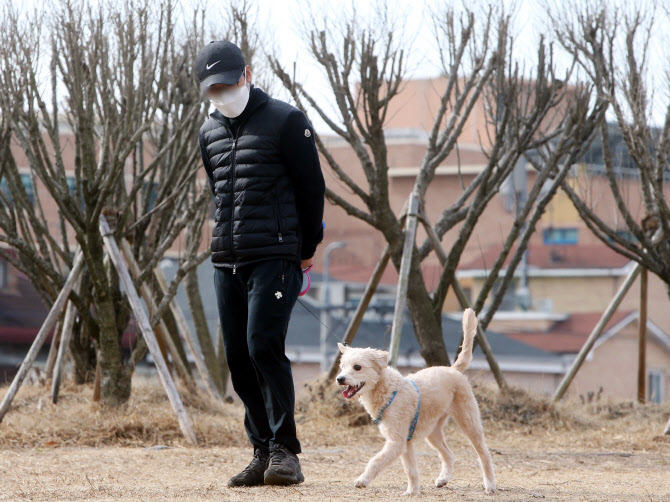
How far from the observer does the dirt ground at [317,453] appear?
189 inches

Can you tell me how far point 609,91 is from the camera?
9.52 meters

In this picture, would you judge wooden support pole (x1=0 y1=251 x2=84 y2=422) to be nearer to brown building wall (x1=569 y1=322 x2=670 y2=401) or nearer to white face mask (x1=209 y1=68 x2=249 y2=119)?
white face mask (x1=209 y1=68 x2=249 y2=119)

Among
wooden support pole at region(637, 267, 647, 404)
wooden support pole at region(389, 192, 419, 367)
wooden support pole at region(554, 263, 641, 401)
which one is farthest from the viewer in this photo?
wooden support pole at region(637, 267, 647, 404)

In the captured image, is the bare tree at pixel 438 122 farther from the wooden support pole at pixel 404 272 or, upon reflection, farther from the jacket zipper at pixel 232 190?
the jacket zipper at pixel 232 190

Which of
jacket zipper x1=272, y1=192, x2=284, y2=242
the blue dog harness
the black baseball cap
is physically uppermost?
the black baseball cap

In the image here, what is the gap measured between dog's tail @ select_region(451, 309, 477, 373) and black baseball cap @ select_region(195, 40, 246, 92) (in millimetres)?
1818

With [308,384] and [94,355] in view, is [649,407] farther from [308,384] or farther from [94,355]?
[94,355]

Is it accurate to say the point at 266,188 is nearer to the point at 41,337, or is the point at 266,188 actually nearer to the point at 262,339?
the point at 262,339

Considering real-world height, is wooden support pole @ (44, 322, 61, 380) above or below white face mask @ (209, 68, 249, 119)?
below

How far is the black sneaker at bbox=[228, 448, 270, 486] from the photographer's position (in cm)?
482

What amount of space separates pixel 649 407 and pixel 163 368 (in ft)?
19.5

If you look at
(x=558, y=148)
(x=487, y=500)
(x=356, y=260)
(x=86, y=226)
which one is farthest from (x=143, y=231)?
(x=356, y=260)

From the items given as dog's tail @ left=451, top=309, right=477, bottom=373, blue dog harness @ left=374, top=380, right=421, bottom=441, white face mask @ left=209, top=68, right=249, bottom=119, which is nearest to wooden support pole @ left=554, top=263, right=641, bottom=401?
dog's tail @ left=451, top=309, right=477, bottom=373

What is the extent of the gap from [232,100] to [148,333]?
11.1 ft
